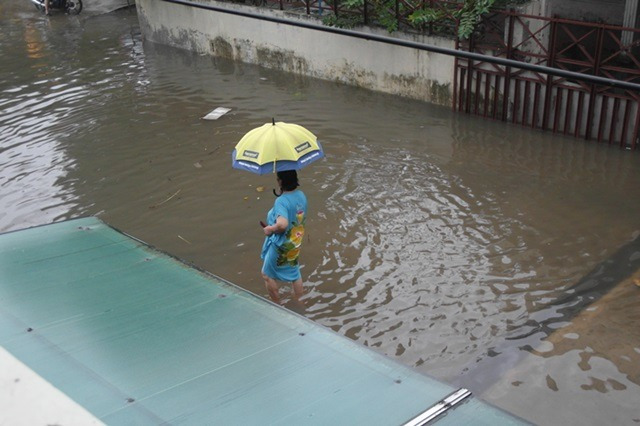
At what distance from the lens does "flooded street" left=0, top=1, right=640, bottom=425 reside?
565 cm

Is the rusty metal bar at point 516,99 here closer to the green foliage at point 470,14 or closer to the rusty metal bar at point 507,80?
the rusty metal bar at point 507,80

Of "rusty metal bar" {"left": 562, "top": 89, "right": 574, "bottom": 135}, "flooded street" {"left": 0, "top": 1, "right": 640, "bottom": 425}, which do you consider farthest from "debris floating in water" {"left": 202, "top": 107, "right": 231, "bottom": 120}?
"rusty metal bar" {"left": 562, "top": 89, "right": 574, "bottom": 135}

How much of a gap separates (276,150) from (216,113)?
21.7ft

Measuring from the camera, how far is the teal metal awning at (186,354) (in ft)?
11.0

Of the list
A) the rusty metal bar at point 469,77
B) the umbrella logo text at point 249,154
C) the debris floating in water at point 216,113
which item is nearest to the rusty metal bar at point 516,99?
the rusty metal bar at point 469,77

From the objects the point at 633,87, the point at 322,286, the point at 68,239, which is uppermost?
the point at 633,87

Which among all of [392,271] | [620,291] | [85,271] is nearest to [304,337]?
[85,271]

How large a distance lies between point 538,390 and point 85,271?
3347mm

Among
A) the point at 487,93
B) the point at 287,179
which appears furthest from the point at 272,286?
the point at 487,93

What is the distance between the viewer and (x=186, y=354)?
391cm

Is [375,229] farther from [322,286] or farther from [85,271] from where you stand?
[85,271]

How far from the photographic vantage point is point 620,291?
630 cm

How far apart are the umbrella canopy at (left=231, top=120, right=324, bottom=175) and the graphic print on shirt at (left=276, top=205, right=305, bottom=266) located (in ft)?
1.25

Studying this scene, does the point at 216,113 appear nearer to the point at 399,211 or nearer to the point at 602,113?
the point at 399,211
